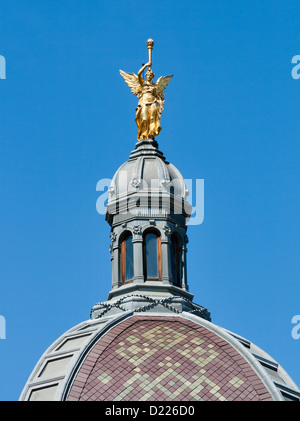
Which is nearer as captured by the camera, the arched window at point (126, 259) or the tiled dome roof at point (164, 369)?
the tiled dome roof at point (164, 369)

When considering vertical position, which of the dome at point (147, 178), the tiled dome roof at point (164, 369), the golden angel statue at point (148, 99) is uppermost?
the golden angel statue at point (148, 99)

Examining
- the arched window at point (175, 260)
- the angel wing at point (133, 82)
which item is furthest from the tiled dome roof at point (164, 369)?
the angel wing at point (133, 82)

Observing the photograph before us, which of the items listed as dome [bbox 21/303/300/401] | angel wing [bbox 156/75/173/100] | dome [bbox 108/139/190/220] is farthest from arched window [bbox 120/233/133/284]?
angel wing [bbox 156/75/173/100]

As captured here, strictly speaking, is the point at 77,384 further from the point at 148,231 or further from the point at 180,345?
the point at 148,231

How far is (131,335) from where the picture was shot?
70750 millimetres

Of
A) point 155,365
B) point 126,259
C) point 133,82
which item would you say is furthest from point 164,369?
point 133,82

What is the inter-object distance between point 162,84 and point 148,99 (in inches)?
58.6

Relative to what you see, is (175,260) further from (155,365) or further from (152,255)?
(155,365)

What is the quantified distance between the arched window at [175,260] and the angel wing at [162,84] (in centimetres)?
720

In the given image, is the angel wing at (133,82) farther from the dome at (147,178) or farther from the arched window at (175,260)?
the arched window at (175,260)

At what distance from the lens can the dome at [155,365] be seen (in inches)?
2645

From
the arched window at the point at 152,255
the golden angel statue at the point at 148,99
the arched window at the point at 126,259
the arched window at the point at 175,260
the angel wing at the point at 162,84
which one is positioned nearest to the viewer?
the arched window at the point at 152,255

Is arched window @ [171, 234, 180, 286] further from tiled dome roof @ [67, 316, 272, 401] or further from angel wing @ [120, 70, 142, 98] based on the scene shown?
angel wing @ [120, 70, 142, 98]
